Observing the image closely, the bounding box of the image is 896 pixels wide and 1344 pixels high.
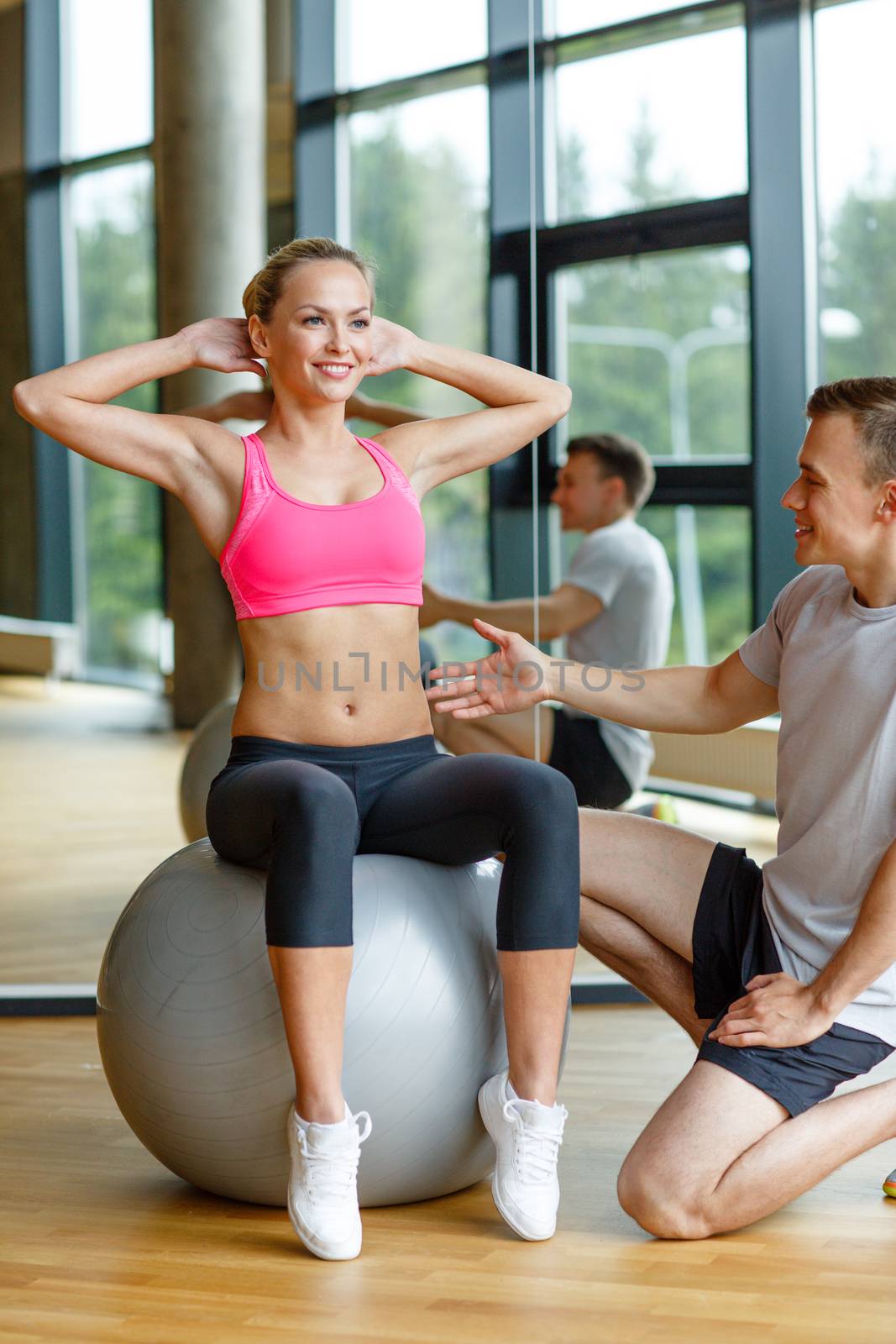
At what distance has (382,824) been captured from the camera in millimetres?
1945

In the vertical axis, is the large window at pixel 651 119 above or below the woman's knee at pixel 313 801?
above

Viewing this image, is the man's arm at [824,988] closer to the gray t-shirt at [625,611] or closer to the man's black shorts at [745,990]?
the man's black shorts at [745,990]

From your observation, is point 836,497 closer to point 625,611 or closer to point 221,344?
point 221,344

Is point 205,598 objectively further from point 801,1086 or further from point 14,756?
point 801,1086

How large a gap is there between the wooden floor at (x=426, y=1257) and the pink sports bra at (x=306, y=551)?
30.8 inches

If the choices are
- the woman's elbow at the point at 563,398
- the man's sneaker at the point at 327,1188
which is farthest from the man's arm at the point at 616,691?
the man's sneaker at the point at 327,1188

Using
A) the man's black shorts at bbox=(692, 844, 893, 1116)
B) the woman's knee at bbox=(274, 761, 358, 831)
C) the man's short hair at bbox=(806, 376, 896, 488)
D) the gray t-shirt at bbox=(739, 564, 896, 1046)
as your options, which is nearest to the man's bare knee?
the man's black shorts at bbox=(692, 844, 893, 1116)

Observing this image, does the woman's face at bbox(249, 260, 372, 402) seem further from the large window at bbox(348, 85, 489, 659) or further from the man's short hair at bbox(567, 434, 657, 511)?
the man's short hair at bbox(567, 434, 657, 511)

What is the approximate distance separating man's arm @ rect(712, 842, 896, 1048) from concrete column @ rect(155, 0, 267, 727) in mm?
1401

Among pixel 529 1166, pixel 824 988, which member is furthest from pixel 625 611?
pixel 529 1166

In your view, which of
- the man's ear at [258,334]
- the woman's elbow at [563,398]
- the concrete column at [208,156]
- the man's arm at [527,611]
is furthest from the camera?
the man's arm at [527,611]

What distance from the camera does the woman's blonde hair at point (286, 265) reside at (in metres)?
2.02

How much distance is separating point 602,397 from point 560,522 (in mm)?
294

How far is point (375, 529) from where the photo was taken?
2.01 metres
